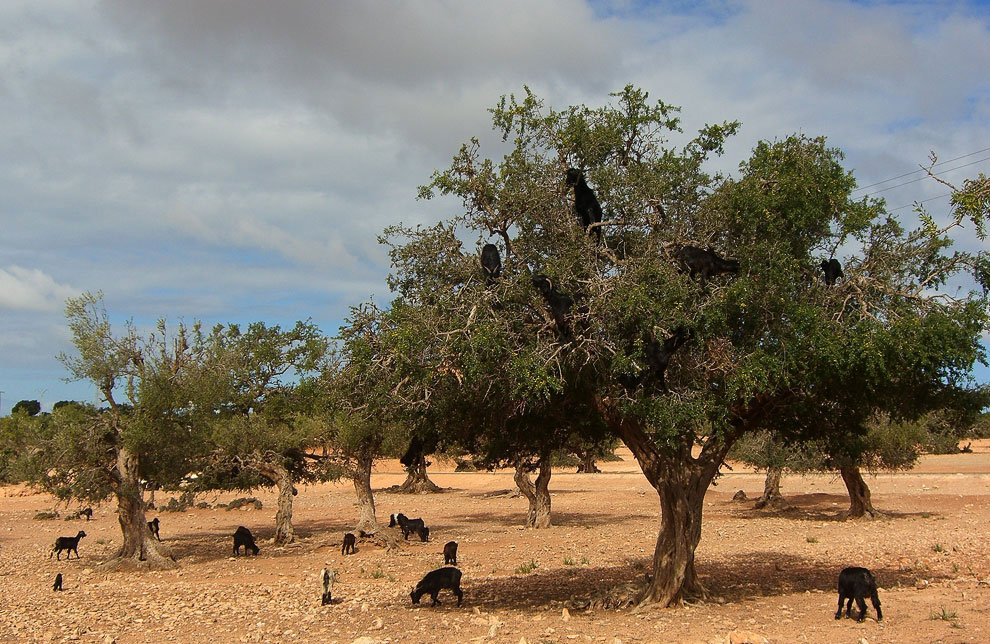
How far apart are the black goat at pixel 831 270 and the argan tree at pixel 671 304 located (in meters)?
0.16

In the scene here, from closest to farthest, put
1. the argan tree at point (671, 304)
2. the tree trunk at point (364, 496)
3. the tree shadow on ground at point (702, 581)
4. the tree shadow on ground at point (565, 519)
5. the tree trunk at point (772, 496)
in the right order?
1. the argan tree at point (671, 304)
2. the tree shadow on ground at point (702, 581)
3. the tree trunk at point (364, 496)
4. the tree shadow on ground at point (565, 519)
5. the tree trunk at point (772, 496)

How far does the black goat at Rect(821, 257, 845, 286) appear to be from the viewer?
1222 centimetres

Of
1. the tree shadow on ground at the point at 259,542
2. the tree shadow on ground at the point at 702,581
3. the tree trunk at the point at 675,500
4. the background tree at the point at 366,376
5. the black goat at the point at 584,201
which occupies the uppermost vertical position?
the black goat at the point at 584,201

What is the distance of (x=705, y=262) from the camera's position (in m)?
11.7

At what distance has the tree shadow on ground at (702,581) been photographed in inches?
610

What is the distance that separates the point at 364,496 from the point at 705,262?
19.1 m

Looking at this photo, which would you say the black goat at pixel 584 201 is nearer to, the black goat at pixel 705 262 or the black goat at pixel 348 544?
the black goat at pixel 705 262

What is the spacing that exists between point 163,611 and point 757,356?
1229 centimetres

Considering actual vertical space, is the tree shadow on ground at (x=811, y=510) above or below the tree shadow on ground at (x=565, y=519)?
above

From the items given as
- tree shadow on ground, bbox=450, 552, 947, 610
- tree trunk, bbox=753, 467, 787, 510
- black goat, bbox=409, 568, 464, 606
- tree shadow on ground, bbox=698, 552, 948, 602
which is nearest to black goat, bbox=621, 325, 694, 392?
tree shadow on ground, bbox=450, 552, 947, 610

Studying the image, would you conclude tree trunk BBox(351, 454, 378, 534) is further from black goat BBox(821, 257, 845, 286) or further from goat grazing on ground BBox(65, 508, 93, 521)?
black goat BBox(821, 257, 845, 286)

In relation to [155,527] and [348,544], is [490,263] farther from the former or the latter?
[155,527]

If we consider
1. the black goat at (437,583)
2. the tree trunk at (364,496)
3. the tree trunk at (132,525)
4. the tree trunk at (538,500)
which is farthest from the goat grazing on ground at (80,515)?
the black goat at (437,583)

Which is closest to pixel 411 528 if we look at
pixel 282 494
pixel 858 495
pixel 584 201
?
pixel 282 494
